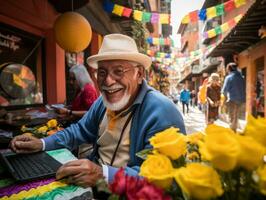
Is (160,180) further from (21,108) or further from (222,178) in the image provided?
(21,108)

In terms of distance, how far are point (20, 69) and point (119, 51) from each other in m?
3.23

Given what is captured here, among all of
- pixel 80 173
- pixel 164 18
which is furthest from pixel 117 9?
pixel 80 173

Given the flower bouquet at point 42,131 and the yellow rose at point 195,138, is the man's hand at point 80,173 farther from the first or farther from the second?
the flower bouquet at point 42,131

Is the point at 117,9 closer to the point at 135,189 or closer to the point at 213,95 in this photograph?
the point at 213,95

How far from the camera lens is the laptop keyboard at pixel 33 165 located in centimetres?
132

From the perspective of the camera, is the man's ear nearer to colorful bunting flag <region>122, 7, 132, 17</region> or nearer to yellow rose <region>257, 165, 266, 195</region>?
yellow rose <region>257, 165, 266, 195</region>

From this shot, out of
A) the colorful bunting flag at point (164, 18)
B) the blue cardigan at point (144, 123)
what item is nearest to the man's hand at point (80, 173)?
the blue cardigan at point (144, 123)

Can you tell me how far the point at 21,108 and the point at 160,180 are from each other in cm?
443

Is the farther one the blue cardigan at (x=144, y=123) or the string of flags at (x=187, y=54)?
the string of flags at (x=187, y=54)

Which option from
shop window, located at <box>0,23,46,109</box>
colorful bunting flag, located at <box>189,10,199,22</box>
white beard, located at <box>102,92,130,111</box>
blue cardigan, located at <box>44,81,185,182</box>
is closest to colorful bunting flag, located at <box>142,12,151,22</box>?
colorful bunting flag, located at <box>189,10,199,22</box>

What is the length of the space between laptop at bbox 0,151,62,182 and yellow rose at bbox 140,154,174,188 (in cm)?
75

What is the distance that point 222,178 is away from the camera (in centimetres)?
71

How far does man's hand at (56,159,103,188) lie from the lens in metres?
1.20

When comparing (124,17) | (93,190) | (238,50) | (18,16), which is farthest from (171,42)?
(93,190)
